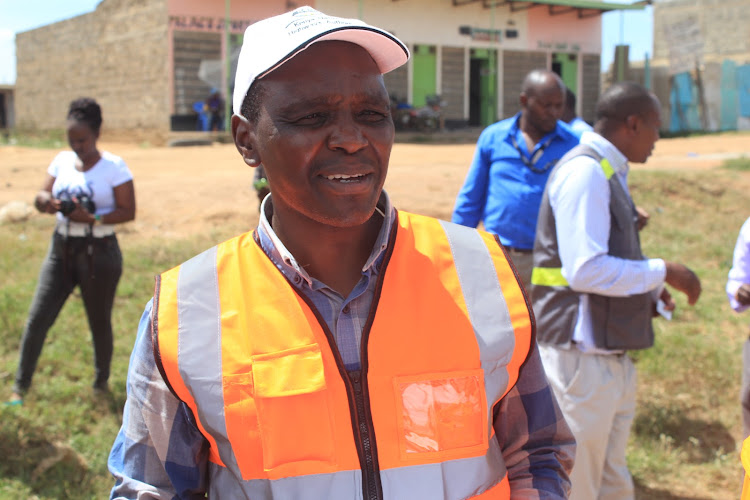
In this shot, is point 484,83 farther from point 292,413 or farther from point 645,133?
point 292,413

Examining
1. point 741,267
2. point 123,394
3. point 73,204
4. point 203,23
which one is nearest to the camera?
point 741,267

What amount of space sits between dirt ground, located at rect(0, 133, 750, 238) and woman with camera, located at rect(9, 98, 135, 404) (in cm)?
373

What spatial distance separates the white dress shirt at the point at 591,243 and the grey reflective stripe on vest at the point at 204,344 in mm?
1709

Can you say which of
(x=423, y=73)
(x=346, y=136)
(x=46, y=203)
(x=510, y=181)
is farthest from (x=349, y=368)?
(x=423, y=73)

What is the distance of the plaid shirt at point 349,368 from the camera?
143 centimetres

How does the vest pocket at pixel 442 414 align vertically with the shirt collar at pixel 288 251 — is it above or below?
below

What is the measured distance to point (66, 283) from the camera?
15.1 ft

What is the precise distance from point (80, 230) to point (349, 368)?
3568 millimetres

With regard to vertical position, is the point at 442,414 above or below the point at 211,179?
below

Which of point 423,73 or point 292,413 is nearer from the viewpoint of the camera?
point 292,413

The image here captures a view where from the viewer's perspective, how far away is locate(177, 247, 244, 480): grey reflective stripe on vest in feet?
4.56

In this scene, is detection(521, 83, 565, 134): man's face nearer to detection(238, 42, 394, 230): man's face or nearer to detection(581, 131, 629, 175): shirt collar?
detection(581, 131, 629, 175): shirt collar

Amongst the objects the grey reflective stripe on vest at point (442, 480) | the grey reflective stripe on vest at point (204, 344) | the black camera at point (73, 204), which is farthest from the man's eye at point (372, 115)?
the black camera at point (73, 204)

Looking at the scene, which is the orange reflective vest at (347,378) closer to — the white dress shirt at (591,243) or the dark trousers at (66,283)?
the white dress shirt at (591,243)
